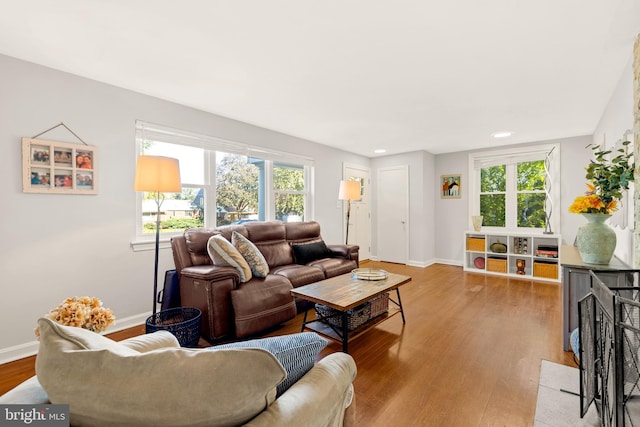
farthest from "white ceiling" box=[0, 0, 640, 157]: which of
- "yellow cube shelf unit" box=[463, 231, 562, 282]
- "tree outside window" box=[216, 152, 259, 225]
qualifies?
"yellow cube shelf unit" box=[463, 231, 562, 282]

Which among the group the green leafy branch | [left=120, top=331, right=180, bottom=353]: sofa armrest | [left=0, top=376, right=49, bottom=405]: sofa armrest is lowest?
[left=120, top=331, right=180, bottom=353]: sofa armrest

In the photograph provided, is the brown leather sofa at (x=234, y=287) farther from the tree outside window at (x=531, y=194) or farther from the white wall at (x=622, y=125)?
the tree outside window at (x=531, y=194)

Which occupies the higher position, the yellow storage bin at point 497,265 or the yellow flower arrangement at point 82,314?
the yellow flower arrangement at point 82,314

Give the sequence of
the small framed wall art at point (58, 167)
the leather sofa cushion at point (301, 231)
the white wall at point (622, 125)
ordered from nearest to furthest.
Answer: the white wall at point (622, 125) → the small framed wall art at point (58, 167) → the leather sofa cushion at point (301, 231)

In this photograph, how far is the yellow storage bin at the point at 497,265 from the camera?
4.81m

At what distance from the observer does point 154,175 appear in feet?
7.55

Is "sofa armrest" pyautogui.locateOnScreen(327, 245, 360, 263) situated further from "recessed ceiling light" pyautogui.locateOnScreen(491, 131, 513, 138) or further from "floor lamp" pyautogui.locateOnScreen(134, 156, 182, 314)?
"recessed ceiling light" pyautogui.locateOnScreen(491, 131, 513, 138)

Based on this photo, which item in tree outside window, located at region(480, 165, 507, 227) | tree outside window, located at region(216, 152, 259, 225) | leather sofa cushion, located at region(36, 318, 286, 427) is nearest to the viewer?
leather sofa cushion, located at region(36, 318, 286, 427)

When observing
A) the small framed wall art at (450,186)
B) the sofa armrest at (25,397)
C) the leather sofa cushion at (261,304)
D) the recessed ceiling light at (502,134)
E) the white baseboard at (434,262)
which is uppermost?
the recessed ceiling light at (502,134)

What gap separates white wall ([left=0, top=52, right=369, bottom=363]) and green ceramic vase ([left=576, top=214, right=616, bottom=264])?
377cm

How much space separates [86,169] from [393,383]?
307cm

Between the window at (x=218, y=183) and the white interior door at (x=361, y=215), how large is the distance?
1368mm

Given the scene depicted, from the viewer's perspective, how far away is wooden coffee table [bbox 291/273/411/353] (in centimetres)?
212

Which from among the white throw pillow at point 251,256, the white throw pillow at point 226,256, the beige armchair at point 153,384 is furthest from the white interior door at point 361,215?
the beige armchair at point 153,384
